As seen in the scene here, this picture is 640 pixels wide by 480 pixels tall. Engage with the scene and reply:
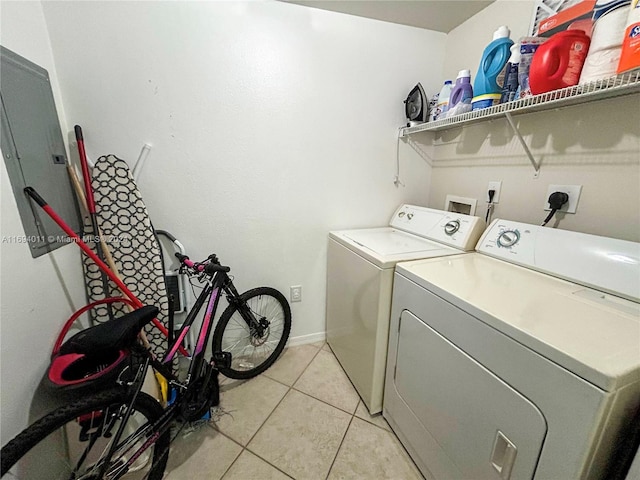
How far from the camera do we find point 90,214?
4.21 ft

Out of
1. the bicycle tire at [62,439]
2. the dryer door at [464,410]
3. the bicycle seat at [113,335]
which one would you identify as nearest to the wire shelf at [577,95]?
the dryer door at [464,410]

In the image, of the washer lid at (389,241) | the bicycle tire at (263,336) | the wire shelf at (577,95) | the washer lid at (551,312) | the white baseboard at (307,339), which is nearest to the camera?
the washer lid at (551,312)

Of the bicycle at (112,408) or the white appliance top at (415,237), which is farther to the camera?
the white appliance top at (415,237)

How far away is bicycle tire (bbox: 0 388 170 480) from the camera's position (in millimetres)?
734

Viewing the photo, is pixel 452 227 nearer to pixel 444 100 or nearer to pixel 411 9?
pixel 444 100

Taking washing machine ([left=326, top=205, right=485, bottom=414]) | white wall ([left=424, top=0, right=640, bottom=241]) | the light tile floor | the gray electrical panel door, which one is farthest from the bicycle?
white wall ([left=424, top=0, right=640, bottom=241])

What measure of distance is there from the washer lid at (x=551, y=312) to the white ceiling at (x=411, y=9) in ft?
5.14

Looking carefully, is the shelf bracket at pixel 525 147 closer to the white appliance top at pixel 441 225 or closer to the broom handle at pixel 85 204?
the white appliance top at pixel 441 225

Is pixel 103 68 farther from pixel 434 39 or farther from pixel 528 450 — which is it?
pixel 528 450

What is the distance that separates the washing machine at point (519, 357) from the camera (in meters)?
0.57

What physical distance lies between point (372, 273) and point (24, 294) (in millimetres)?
1380

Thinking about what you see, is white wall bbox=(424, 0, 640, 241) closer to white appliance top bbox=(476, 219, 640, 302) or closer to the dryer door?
white appliance top bbox=(476, 219, 640, 302)

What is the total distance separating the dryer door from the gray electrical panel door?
1594mm

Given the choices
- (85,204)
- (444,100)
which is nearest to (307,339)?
(85,204)
